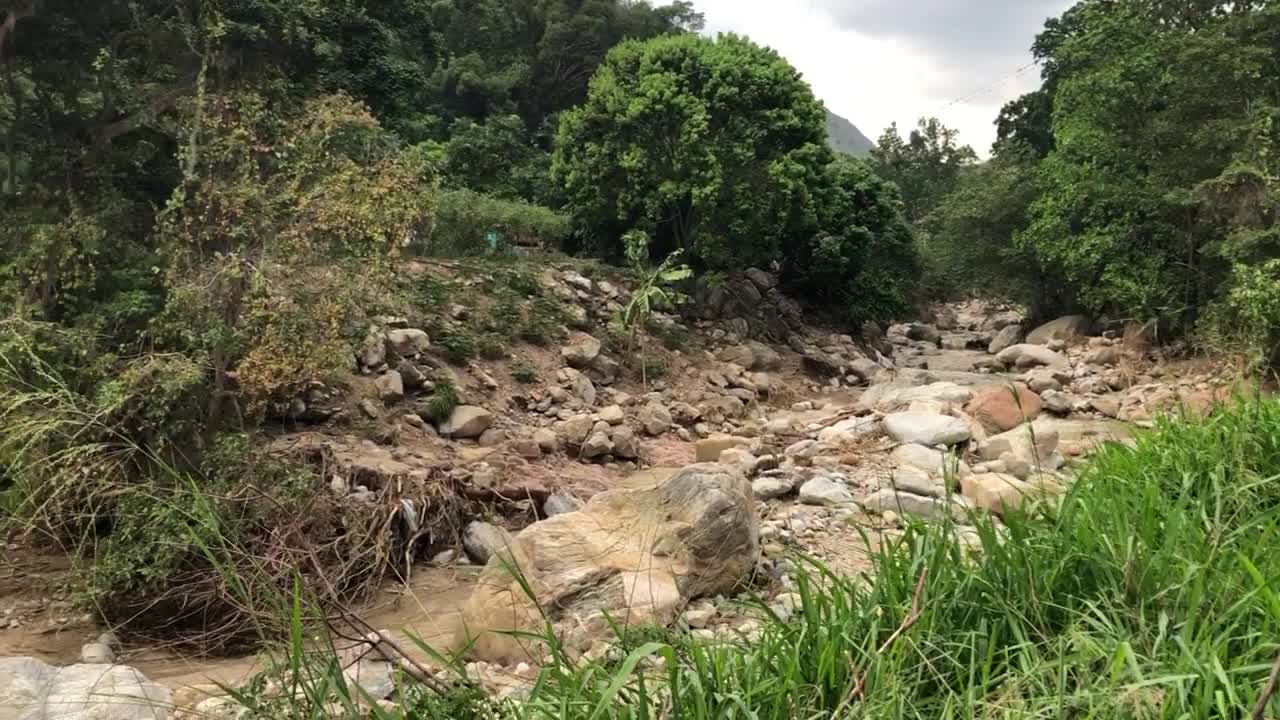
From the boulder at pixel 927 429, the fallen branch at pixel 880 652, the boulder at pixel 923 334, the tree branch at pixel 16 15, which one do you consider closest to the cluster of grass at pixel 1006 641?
the fallen branch at pixel 880 652

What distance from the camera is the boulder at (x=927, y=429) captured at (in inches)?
347

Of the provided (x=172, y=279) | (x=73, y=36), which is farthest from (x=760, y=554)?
(x=73, y=36)

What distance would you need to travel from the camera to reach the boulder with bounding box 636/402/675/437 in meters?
11.4

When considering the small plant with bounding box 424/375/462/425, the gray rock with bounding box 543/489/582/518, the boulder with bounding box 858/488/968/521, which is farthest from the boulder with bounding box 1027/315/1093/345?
the gray rock with bounding box 543/489/582/518

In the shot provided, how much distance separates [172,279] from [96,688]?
138 inches

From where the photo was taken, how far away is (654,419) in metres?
11.6

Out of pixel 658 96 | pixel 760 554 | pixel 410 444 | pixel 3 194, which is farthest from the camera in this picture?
pixel 658 96

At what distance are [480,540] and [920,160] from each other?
34.8 metres

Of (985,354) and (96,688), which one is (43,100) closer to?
(96,688)

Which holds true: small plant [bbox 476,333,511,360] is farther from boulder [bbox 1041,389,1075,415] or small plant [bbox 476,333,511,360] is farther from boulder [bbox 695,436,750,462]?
boulder [bbox 1041,389,1075,415]

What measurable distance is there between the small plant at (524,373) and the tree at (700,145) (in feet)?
15.7

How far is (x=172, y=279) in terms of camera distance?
241 inches

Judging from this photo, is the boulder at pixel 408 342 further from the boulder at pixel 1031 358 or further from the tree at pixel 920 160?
the tree at pixel 920 160

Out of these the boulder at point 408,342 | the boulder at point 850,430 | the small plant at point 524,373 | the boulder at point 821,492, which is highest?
the boulder at point 408,342
